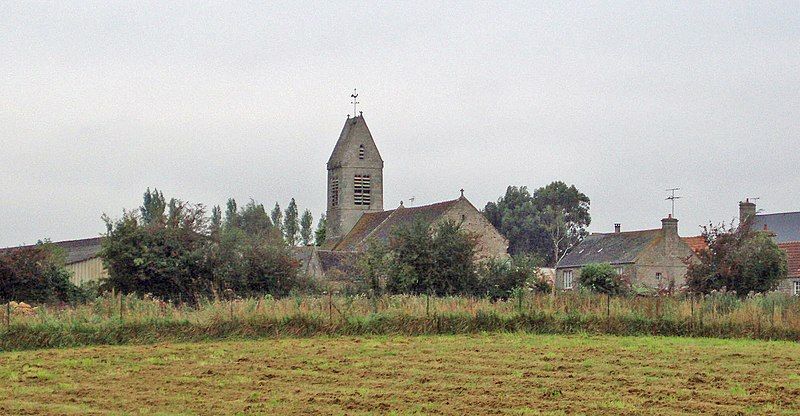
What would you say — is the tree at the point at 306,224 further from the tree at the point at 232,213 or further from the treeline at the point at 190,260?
the treeline at the point at 190,260

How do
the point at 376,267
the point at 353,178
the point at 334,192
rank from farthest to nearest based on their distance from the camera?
the point at 334,192 < the point at 353,178 < the point at 376,267

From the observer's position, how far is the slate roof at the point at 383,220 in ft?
262

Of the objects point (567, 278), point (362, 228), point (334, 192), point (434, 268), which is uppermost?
point (334, 192)

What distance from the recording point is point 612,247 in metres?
80.8

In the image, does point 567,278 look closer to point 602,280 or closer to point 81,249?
point 602,280

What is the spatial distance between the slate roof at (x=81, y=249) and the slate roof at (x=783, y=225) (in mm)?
46387

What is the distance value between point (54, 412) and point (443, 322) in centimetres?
1787

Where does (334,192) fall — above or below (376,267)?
above

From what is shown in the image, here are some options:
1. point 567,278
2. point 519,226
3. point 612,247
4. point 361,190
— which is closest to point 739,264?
point 612,247

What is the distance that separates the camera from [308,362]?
27.1 m

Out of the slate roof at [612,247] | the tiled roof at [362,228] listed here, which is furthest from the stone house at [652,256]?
the tiled roof at [362,228]

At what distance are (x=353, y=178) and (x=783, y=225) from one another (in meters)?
32.0

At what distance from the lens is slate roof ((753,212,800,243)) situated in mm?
92188

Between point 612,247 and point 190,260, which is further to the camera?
point 612,247
